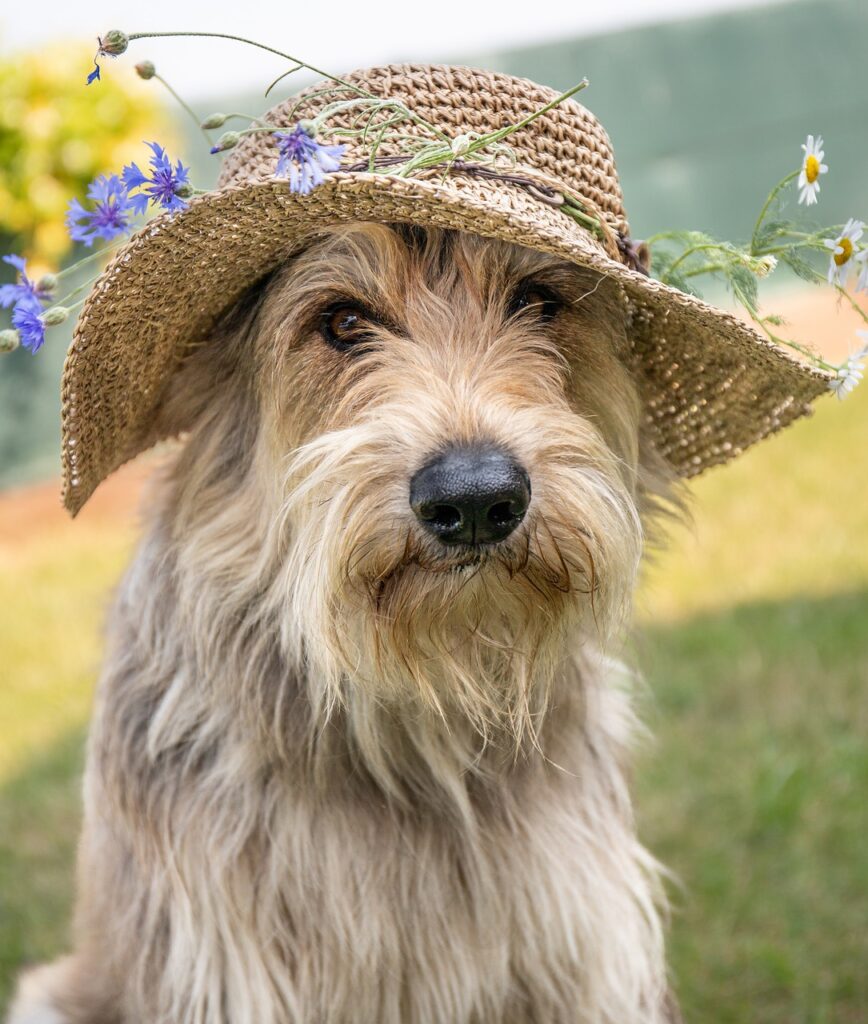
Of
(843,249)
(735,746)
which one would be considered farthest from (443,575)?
(735,746)

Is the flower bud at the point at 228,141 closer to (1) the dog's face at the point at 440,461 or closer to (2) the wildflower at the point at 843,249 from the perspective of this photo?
(1) the dog's face at the point at 440,461

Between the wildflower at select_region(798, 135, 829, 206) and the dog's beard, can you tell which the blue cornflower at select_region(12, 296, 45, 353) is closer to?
the dog's beard

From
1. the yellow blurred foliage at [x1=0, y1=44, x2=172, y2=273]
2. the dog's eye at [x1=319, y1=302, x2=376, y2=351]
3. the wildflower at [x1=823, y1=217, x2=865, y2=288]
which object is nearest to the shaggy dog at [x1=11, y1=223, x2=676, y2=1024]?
the dog's eye at [x1=319, y1=302, x2=376, y2=351]

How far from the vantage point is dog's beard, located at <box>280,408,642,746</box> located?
1822 mm

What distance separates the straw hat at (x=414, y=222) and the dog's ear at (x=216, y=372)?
3cm

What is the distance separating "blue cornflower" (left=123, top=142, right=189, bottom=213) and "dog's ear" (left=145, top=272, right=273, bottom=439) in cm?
31

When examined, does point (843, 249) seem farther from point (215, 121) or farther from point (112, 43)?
point (112, 43)

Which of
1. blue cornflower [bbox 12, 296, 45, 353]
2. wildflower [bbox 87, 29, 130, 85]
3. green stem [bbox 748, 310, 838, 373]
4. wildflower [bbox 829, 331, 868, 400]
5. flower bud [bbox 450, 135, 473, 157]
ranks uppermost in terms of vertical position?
wildflower [bbox 87, 29, 130, 85]

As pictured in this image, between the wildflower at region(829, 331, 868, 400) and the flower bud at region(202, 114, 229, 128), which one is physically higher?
the flower bud at region(202, 114, 229, 128)

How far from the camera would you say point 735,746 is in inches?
168

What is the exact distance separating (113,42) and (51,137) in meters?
5.82

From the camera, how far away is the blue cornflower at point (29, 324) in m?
1.90

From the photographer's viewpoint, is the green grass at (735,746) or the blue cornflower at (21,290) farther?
the green grass at (735,746)

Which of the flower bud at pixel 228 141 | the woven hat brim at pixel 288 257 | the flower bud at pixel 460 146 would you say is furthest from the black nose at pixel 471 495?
the flower bud at pixel 228 141
